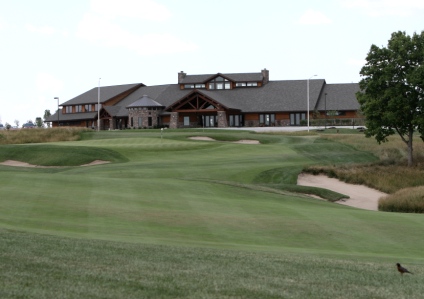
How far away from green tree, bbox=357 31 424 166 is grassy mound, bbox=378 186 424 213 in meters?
21.2

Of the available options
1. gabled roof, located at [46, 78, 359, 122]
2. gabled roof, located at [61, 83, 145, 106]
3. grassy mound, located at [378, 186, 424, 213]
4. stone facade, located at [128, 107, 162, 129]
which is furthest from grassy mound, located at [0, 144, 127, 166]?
gabled roof, located at [61, 83, 145, 106]

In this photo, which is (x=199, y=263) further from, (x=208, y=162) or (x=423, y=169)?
(x=423, y=169)

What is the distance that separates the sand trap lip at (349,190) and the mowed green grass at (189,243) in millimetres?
5823

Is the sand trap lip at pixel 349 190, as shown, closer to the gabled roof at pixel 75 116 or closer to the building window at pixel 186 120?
the building window at pixel 186 120

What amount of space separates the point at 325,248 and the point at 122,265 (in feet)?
25.5

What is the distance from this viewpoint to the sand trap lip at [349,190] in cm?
3919

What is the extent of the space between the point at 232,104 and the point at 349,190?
63.9 metres

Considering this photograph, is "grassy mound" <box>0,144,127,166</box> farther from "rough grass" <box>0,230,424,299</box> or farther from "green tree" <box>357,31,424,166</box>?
"rough grass" <box>0,230,424,299</box>

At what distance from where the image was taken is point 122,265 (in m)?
13.0

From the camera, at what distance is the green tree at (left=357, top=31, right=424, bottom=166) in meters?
57.1

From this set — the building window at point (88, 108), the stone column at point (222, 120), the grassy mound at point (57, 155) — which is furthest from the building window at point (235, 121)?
the grassy mound at point (57, 155)

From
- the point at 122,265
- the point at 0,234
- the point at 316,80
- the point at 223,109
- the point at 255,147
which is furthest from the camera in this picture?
the point at 316,80

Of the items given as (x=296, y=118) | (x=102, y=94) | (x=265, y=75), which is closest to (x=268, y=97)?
(x=296, y=118)

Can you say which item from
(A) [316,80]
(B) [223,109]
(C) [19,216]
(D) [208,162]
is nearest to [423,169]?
(D) [208,162]
